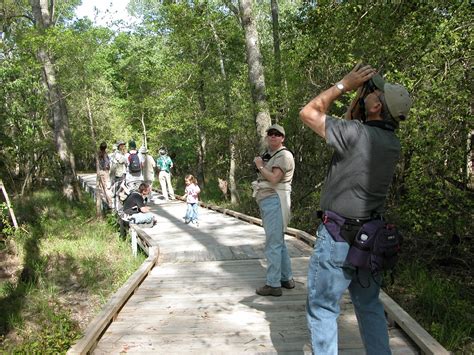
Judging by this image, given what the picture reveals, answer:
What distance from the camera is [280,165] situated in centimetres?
432

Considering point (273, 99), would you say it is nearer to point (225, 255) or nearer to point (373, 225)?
point (225, 255)

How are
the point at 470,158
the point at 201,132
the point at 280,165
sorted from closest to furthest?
the point at 280,165
the point at 470,158
the point at 201,132

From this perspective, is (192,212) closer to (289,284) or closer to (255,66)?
(255,66)

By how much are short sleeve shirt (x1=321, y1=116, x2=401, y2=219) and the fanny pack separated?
0.18 feet

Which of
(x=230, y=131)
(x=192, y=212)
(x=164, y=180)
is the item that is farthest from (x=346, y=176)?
(x=164, y=180)

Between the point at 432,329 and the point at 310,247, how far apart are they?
2.64m

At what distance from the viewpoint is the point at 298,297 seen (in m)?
4.64

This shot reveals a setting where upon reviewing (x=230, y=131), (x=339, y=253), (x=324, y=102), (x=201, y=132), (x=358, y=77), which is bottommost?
(x=339, y=253)

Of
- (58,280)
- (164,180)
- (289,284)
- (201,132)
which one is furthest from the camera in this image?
(201,132)

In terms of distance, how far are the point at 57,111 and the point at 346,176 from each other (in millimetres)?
14440

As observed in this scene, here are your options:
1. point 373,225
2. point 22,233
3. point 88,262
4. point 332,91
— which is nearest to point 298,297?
point 373,225

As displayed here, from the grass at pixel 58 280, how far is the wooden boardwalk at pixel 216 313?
83 cm

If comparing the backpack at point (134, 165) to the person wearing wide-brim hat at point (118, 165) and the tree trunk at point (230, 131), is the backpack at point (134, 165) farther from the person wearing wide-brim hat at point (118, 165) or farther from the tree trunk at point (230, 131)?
the tree trunk at point (230, 131)

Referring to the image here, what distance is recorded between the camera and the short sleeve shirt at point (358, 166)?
2461 mm
